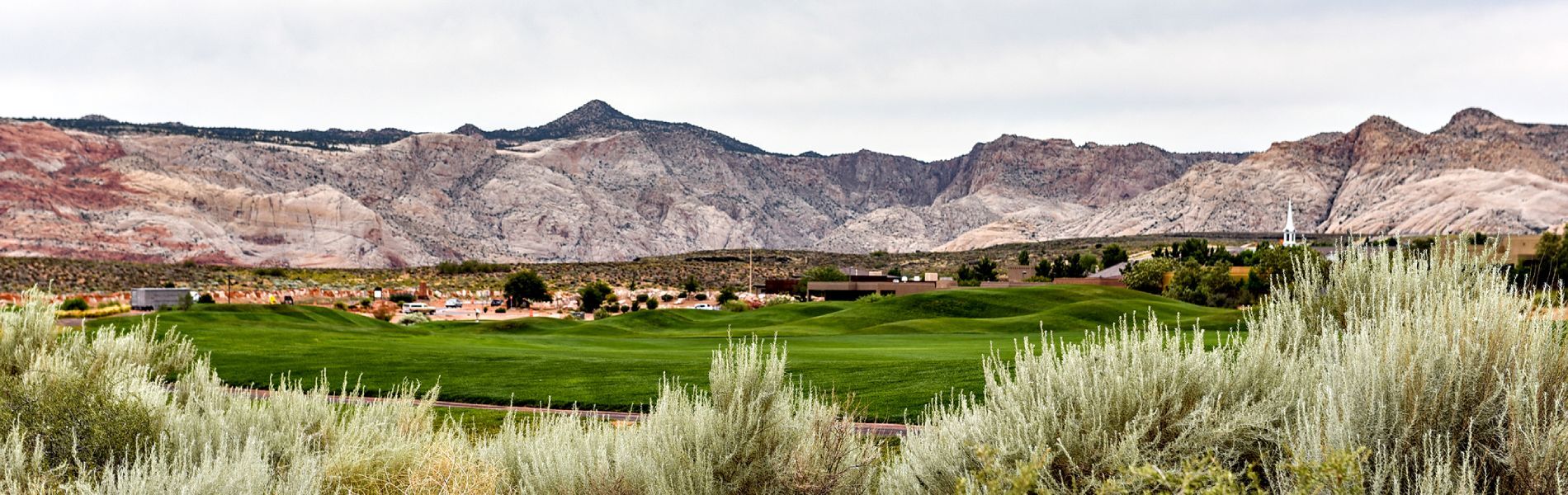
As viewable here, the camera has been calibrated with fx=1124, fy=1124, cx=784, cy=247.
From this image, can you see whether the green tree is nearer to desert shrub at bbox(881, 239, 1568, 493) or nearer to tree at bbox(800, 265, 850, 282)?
tree at bbox(800, 265, 850, 282)

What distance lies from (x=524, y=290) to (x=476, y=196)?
323 feet

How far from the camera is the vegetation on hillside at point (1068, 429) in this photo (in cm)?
610

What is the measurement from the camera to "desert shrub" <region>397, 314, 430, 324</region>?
54850mm

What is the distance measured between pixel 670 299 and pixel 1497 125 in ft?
549

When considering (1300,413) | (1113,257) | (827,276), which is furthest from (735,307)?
(1300,413)

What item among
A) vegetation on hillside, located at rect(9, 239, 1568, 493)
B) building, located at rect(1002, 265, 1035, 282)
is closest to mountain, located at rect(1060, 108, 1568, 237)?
building, located at rect(1002, 265, 1035, 282)

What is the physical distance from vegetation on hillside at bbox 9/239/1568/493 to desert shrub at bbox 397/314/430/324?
46008 mm

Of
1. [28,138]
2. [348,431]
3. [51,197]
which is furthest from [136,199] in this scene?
[348,431]

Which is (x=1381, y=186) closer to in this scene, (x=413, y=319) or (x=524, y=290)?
(x=524, y=290)

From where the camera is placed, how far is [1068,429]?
709cm

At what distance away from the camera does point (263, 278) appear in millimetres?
91000

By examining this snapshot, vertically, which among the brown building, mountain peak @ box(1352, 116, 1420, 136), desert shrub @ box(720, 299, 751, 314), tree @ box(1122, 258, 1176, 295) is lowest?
desert shrub @ box(720, 299, 751, 314)

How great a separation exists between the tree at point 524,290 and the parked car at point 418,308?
6.35 metres

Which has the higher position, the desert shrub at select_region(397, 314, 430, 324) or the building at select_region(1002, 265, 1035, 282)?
the building at select_region(1002, 265, 1035, 282)
